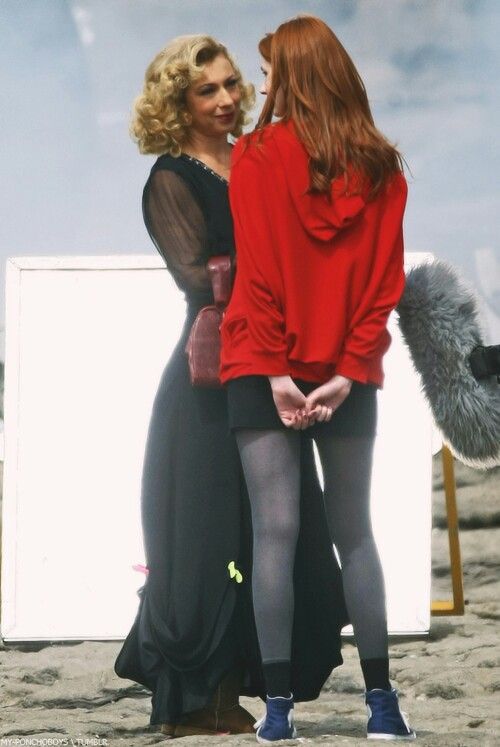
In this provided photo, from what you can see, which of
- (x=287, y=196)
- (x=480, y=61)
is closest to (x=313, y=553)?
(x=287, y=196)

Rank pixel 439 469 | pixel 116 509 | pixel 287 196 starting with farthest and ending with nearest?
pixel 439 469 → pixel 116 509 → pixel 287 196

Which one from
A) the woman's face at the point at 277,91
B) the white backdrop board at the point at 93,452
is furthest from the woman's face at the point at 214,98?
the white backdrop board at the point at 93,452

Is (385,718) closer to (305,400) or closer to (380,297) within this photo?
(305,400)

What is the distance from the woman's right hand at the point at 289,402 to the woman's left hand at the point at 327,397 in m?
0.01

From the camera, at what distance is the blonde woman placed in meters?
2.59

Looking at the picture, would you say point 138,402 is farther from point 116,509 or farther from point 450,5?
point 450,5

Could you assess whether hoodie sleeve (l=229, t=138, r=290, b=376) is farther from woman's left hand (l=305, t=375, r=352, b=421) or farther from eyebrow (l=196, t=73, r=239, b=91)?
eyebrow (l=196, t=73, r=239, b=91)

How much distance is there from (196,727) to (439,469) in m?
2.99

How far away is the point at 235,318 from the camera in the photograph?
2.31m

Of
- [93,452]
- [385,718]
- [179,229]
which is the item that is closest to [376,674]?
[385,718]

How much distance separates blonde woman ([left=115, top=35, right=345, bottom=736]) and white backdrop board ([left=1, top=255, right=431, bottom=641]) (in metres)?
0.93

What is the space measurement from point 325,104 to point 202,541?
2.89ft

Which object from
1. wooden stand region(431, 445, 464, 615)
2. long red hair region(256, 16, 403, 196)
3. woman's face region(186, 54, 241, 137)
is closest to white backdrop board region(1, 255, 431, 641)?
wooden stand region(431, 445, 464, 615)

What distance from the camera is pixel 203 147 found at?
2.69m
